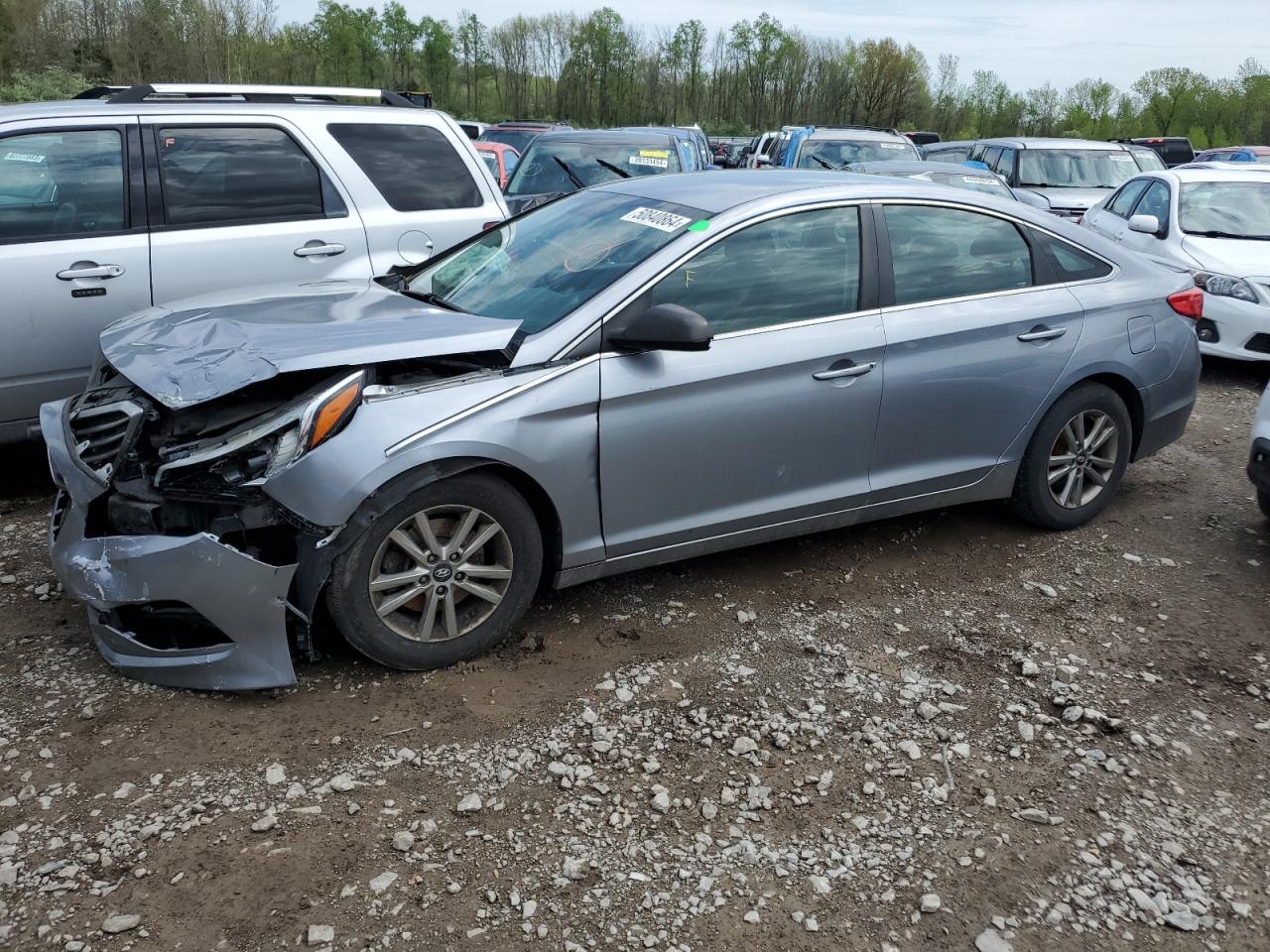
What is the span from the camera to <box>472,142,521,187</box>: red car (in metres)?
13.5

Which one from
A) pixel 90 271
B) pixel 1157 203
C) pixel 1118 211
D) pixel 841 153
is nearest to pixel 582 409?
pixel 90 271

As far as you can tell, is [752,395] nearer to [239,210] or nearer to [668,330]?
[668,330]

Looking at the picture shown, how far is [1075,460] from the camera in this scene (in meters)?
5.11

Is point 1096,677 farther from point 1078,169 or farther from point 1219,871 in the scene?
point 1078,169

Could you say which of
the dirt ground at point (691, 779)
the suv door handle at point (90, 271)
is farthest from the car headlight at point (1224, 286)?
the suv door handle at point (90, 271)

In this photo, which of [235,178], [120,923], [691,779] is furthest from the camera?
[235,178]

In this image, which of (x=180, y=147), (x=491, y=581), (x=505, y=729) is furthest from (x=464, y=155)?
(x=505, y=729)

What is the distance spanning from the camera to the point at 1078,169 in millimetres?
14508

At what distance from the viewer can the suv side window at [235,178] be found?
552 cm

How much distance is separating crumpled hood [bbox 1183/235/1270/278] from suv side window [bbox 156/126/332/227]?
7016 mm

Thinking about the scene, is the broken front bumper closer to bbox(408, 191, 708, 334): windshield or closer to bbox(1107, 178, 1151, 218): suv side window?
bbox(408, 191, 708, 334): windshield

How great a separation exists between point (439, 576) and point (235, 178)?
126 inches

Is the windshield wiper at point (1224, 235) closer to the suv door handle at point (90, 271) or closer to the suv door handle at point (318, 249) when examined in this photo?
the suv door handle at point (318, 249)

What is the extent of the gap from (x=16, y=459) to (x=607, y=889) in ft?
15.8
